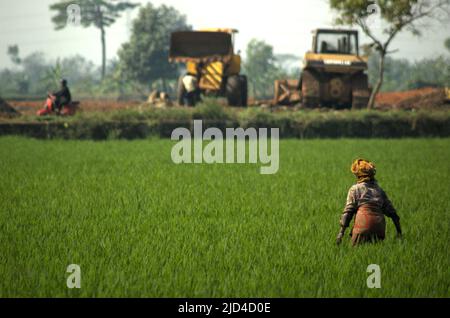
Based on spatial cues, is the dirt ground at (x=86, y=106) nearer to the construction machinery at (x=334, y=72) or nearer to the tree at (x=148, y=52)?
the construction machinery at (x=334, y=72)

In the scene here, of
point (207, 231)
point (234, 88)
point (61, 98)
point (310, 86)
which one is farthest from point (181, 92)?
point (207, 231)

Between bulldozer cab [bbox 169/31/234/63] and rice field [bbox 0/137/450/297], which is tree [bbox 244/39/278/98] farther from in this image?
rice field [bbox 0/137/450/297]

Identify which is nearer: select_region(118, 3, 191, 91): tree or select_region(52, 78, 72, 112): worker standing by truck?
select_region(52, 78, 72, 112): worker standing by truck

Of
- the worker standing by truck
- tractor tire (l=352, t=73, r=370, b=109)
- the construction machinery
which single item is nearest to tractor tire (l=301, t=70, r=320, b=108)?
the construction machinery

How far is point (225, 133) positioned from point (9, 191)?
37.1 ft

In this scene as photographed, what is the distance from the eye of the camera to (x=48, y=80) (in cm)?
5734

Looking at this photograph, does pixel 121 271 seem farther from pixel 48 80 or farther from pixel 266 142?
pixel 48 80

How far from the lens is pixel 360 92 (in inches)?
922

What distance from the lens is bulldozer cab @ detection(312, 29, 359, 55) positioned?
23.7 meters

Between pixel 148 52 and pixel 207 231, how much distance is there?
47.4 m

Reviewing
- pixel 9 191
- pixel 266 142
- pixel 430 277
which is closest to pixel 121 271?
pixel 430 277

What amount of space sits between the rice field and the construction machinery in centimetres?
969

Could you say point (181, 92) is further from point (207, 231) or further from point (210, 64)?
point (207, 231)

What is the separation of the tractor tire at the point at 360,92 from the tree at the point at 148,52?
3103cm
